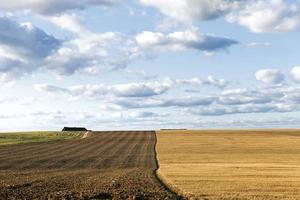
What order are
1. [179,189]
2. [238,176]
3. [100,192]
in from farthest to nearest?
[238,176]
[179,189]
[100,192]

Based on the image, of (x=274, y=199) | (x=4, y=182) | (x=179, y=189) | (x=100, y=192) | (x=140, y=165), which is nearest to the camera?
(x=274, y=199)

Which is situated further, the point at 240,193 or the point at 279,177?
the point at 279,177

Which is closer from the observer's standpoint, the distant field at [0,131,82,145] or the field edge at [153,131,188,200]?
the field edge at [153,131,188,200]

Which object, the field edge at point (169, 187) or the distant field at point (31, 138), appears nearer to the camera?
the field edge at point (169, 187)

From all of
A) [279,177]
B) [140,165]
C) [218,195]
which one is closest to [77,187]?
[218,195]

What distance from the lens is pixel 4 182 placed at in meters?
43.4

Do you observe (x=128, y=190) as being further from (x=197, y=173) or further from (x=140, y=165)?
(x=140, y=165)

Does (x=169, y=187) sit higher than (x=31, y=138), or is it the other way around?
(x=31, y=138)

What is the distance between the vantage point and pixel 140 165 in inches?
2512

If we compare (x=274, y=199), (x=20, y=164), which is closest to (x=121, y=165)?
(x=20, y=164)

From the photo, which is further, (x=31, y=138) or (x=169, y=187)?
(x=31, y=138)

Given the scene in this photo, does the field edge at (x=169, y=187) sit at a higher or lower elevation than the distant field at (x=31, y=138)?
lower

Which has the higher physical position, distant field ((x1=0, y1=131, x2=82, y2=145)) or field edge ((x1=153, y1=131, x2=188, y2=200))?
distant field ((x1=0, y1=131, x2=82, y2=145))

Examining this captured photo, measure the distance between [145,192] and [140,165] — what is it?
29.0 meters
